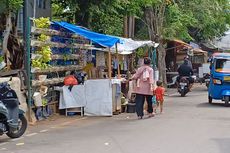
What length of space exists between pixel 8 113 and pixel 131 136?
2.69 metres

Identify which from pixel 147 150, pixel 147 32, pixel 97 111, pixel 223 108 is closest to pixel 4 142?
pixel 147 150

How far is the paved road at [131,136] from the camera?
30.6 ft

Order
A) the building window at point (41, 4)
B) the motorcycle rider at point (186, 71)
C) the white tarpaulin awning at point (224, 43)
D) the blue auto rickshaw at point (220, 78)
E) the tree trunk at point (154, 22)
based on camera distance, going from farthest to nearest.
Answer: the white tarpaulin awning at point (224, 43) < the tree trunk at point (154, 22) < the motorcycle rider at point (186, 71) < the building window at point (41, 4) < the blue auto rickshaw at point (220, 78)

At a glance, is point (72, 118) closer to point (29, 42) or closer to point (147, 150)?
point (29, 42)

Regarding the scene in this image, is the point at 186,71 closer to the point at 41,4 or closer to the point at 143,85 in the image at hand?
the point at 41,4

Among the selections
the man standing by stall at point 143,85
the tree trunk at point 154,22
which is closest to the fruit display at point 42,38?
the man standing by stall at point 143,85

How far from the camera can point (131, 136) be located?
10.8m

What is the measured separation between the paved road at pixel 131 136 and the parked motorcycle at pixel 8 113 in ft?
0.82

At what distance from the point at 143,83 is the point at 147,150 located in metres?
5.53

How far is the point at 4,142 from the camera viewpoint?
10.5 m

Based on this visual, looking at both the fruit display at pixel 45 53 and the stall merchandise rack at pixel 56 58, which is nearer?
the stall merchandise rack at pixel 56 58

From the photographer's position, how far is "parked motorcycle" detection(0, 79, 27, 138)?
10.3m

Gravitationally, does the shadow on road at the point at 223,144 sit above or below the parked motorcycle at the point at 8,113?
below

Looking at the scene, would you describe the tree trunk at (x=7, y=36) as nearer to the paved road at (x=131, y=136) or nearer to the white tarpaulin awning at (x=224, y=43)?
the paved road at (x=131, y=136)
